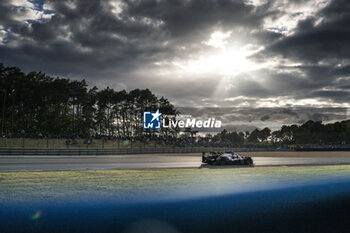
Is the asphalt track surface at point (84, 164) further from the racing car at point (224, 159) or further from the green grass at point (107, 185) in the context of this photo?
the green grass at point (107, 185)

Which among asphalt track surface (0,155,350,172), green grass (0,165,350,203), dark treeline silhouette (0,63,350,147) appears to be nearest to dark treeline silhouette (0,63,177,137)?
dark treeline silhouette (0,63,350,147)

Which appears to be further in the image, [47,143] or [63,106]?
[63,106]

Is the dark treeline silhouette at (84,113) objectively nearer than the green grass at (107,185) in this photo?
No

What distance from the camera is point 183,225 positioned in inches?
335

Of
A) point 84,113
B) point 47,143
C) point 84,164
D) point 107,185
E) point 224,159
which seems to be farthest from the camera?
point 84,113

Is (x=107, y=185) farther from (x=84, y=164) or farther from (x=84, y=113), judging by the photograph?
(x=84, y=113)

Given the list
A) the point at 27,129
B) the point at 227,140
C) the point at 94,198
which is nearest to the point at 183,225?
the point at 94,198

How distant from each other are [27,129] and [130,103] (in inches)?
1284

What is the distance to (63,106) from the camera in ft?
280

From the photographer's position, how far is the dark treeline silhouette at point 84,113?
65.5m

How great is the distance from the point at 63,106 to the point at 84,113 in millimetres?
6841

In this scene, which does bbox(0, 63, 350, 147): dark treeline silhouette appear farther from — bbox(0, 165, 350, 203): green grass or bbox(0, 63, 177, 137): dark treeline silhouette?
bbox(0, 165, 350, 203): green grass

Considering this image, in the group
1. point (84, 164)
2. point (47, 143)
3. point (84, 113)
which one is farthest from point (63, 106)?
point (84, 164)

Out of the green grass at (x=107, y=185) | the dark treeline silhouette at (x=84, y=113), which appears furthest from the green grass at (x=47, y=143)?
the green grass at (x=107, y=185)
